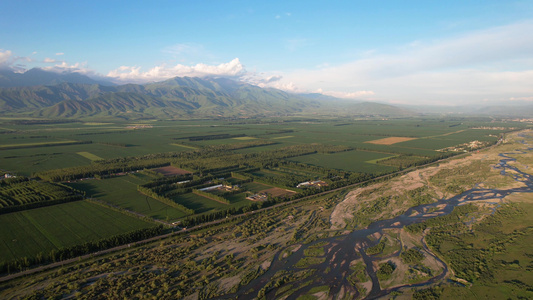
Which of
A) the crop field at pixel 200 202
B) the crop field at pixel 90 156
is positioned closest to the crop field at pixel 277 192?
the crop field at pixel 200 202

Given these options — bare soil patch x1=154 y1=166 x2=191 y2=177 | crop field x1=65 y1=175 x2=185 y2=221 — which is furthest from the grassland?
bare soil patch x1=154 y1=166 x2=191 y2=177

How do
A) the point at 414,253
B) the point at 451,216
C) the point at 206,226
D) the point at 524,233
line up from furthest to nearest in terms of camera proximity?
the point at 451,216
the point at 206,226
the point at 524,233
the point at 414,253

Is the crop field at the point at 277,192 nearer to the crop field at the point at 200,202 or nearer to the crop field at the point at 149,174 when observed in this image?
the crop field at the point at 149,174

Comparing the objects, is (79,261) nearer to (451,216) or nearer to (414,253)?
(414,253)

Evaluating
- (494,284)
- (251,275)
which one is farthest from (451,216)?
(251,275)

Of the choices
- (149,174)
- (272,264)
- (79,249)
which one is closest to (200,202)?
(79,249)

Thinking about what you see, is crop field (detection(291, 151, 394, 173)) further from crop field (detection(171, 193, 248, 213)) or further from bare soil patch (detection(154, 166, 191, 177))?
crop field (detection(171, 193, 248, 213))
